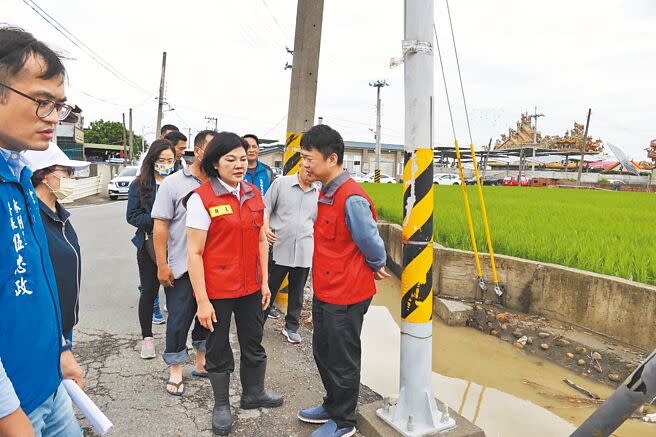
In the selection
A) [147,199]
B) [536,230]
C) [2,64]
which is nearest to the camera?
[2,64]

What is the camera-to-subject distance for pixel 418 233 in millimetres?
2564

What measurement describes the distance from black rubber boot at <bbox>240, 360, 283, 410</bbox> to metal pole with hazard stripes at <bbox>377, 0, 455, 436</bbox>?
87 cm

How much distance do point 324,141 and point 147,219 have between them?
1.91 metres

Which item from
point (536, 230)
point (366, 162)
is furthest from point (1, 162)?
point (366, 162)

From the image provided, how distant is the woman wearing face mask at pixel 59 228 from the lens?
2.14 m

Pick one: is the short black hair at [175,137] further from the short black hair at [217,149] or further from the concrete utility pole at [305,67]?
the short black hair at [217,149]

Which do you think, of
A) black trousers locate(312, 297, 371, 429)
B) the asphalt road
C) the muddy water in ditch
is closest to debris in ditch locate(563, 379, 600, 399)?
the muddy water in ditch

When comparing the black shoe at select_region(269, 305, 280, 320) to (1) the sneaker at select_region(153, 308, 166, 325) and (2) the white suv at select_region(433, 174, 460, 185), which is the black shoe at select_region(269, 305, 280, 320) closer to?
(1) the sneaker at select_region(153, 308, 166, 325)

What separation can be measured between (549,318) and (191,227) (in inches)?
152

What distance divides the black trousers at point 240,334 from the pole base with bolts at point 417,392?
3.07 feet

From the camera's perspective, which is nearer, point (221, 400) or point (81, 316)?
point (221, 400)

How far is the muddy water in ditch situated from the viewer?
3.17 metres

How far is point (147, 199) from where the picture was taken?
380cm

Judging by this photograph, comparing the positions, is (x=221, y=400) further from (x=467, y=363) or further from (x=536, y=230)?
(x=536, y=230)
